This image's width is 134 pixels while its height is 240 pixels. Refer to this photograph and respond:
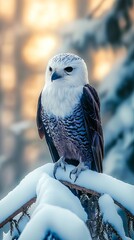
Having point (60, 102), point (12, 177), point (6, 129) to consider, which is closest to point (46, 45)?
point (6, 129)

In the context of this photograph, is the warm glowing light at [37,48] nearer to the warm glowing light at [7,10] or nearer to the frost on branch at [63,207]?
the warm glowing light at [7,10]

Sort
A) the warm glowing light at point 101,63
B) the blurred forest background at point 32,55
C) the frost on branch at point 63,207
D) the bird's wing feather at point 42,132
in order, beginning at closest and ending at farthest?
the frost on branch at point 63,207 → the bird's wing feather at point 42,132 → the blurred forest background at point 32,55 → the warm glowing light at point 101,63

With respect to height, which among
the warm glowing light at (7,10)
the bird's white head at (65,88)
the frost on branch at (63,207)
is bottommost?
the frost on branch at (63,207)

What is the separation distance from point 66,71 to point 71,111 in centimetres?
10

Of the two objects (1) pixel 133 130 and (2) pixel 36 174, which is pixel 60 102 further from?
(1) pixel 133 130

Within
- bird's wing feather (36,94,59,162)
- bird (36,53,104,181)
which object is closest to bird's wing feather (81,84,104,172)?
bird (36,53,104,181)

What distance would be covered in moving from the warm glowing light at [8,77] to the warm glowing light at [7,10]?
0.31m

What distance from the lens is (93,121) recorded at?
1.21 m

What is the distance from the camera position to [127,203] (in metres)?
0.81

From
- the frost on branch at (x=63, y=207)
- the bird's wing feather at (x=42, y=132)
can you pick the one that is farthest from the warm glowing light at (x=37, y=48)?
the frost on branch at (x=63, y=207)

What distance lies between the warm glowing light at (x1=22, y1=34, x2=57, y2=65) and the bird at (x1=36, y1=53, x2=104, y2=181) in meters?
1.76

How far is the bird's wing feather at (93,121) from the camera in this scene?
3.89 ft

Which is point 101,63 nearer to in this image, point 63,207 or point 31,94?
point 31,94

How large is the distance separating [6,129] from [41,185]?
245cm
